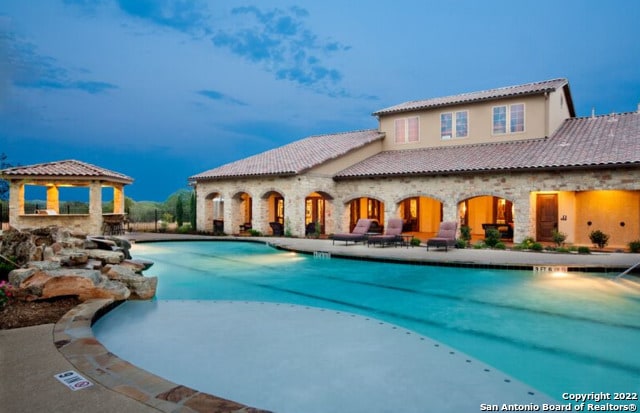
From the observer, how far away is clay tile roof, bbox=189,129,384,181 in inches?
835

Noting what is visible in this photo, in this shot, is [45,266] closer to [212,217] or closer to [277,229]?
[277,229]

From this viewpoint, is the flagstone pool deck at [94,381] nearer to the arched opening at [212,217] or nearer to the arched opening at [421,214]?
the arched opening at [212,217]

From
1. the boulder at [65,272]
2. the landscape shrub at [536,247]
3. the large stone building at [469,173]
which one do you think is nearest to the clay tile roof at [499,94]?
the large stone building at [469,173]

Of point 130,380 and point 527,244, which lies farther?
point 527,244

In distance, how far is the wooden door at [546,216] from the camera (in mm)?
18239

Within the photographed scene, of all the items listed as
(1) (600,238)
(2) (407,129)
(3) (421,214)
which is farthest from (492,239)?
(2) (407,129)

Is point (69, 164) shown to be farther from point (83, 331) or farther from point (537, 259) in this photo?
point (537, 259)

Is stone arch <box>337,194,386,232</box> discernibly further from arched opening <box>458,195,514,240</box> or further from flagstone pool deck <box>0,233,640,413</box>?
flagstone pool deck <box>0,233,640,413</box>

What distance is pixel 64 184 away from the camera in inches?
869

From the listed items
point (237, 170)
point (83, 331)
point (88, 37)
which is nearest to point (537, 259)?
point (83, 331)

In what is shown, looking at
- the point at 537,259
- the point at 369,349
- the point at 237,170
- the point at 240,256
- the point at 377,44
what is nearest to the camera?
the point at 369,349

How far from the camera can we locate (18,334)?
4699 mm

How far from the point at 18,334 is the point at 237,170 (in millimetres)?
19427

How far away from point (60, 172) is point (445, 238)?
59.0 ft
